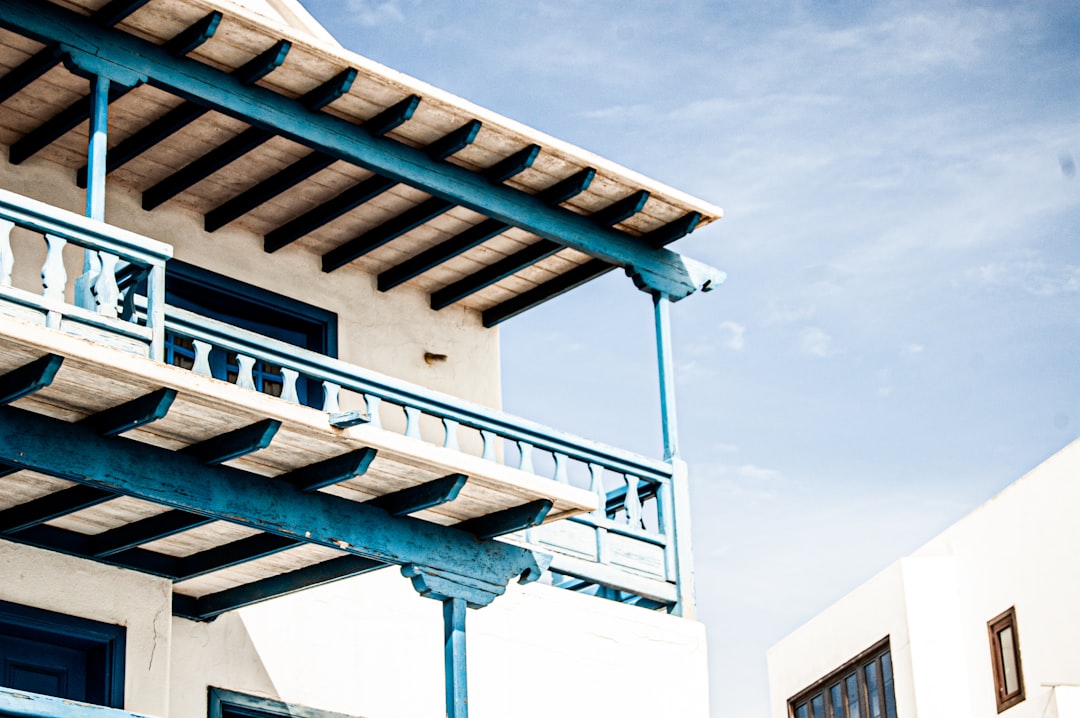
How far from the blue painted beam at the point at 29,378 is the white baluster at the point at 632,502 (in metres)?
4.99

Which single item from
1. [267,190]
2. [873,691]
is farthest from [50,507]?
[873,691]

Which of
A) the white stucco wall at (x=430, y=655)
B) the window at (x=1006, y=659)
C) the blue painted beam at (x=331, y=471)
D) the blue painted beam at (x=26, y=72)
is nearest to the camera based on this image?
the blue painted beam at (x=331, y=471)

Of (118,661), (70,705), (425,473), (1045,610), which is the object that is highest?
(1045,610)

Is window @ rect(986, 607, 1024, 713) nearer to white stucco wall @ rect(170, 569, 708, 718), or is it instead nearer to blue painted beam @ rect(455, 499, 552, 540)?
white stucco wall @ rect(170, 569, 708, 718)

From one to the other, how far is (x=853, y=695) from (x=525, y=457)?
1399cm

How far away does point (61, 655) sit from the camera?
37.6 ft

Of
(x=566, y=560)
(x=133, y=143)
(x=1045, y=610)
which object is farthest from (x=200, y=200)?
(x=1045, y=610)

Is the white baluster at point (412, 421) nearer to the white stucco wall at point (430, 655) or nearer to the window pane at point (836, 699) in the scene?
the white stucco wall at point (430, 655)

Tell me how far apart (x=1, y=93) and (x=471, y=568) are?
402cm

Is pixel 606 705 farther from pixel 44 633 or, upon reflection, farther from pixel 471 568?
pixel 44 633

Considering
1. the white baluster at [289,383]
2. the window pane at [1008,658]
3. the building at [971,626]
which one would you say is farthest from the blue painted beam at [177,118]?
the window pane at [1008,658]

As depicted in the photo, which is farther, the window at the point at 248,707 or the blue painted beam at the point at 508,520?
the window at the point at 248,707

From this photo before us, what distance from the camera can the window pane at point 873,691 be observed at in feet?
80.6

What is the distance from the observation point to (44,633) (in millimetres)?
11312
